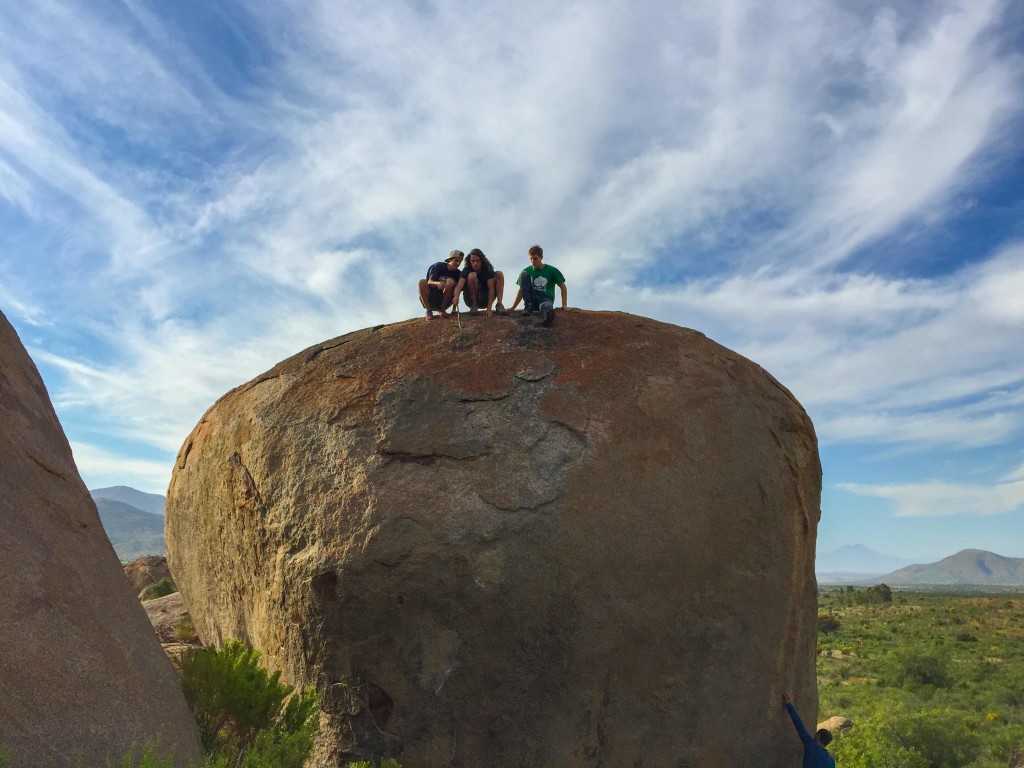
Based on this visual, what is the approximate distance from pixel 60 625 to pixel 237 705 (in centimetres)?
185

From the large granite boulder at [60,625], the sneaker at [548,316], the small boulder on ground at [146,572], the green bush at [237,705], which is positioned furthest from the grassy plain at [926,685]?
the small boulder on ground at [146,572]

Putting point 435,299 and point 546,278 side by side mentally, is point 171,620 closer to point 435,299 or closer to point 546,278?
point 435,299

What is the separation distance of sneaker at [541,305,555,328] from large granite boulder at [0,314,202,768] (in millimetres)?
3810

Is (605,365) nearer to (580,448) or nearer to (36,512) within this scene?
(580,448)

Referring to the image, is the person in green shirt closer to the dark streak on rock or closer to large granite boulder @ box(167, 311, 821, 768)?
large granite boulder @ box(167, 311, 821, 768)

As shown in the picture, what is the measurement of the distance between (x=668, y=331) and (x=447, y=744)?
3768 millimetres

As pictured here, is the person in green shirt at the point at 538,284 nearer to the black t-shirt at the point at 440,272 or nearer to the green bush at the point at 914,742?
the black t-shirt at the point at 440,272

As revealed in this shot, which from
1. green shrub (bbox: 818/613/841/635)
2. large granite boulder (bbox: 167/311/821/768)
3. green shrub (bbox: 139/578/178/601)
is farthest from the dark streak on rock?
green shrub (bbox: 818/613/841/635)

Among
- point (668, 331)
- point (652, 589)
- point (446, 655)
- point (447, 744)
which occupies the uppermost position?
point (668, 331)

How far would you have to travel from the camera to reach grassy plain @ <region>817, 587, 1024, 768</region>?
11641 mm

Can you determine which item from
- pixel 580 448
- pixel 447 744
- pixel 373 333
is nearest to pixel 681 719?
pixel 447 744

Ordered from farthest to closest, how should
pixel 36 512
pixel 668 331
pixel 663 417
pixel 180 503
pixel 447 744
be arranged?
pixel 180 503, pixel 668 331, pixel 663 417, pixel 447 744, pixel 36 512

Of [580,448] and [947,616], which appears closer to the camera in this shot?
[580,448]

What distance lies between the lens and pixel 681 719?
5.83 metres
